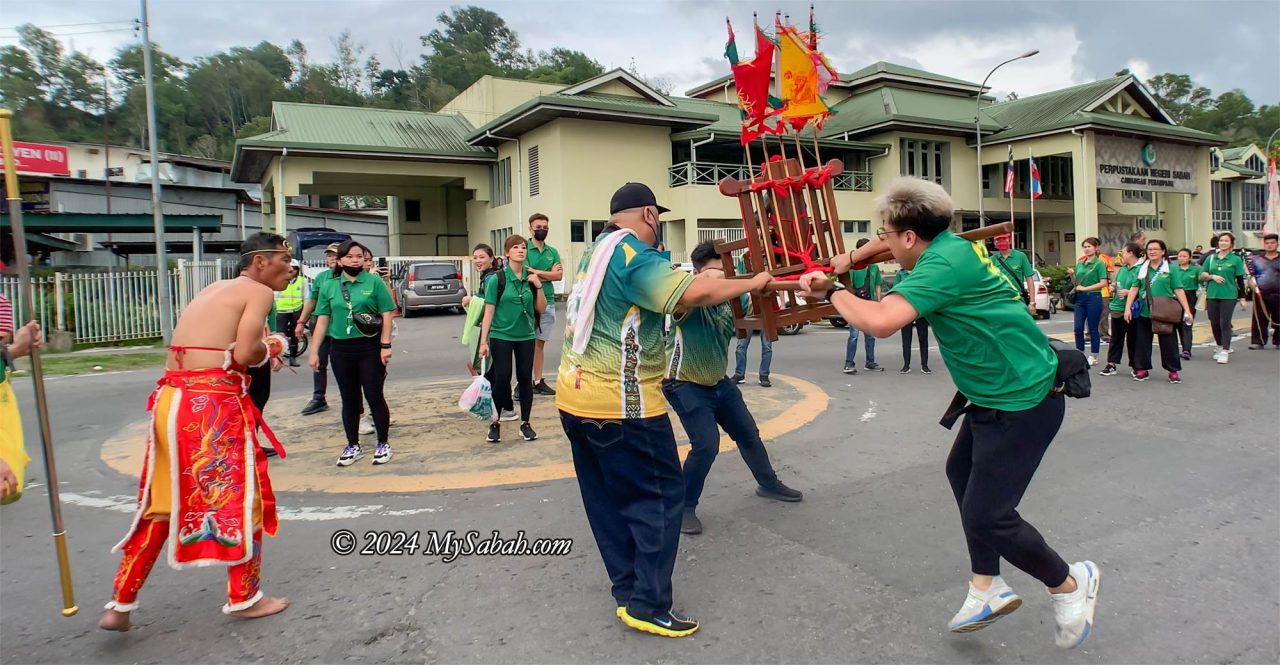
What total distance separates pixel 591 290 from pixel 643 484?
0.82m

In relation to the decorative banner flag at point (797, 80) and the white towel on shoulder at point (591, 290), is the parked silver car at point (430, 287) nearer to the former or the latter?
the decorative banner flag at point (797, 80)

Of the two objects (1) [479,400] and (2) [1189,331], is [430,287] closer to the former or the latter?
(1) [479,400]

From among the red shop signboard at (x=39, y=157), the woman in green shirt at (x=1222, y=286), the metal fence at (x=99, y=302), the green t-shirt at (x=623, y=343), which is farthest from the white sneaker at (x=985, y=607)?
the red shop signboard at (x=39, y=157)

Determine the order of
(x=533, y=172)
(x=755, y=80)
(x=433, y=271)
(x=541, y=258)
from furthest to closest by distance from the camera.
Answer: (x=533, y=172) → (x=433, y=271) → (x=541, y=258) → (x=755, y=80)

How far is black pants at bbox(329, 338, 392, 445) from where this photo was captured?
5906mm

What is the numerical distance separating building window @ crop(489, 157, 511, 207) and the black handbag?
2408 centimetres

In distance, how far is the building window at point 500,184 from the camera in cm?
2969

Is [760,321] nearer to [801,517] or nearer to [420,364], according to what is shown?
[801,517]

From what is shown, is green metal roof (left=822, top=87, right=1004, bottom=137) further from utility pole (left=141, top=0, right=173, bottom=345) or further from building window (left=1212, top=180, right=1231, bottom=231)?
utility pole (left=141, top=0, right=173, bottom=345)

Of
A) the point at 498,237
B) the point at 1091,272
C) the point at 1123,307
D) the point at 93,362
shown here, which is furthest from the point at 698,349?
the point at 498,237

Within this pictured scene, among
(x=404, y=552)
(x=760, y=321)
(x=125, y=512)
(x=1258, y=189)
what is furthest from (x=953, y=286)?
(x=1258, y=189)

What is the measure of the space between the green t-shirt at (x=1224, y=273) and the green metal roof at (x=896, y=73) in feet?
74.7

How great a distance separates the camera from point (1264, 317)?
12680mm

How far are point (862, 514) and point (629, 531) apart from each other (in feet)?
6.26
